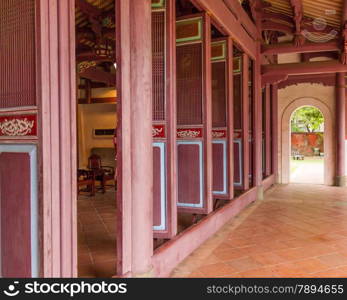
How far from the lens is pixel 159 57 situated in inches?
123

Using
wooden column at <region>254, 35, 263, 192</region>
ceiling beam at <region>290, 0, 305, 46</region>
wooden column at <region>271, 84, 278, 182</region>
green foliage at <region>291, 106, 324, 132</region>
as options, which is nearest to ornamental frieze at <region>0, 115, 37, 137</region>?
wooden column at <region>254, 35, 263, 192</region>

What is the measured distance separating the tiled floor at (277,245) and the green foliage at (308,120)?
17872 mm

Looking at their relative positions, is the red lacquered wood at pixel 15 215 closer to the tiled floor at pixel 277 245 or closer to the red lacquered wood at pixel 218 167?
the tiled floor at pixel 277 245

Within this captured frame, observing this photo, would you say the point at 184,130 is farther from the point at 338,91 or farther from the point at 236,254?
the point at 338,91

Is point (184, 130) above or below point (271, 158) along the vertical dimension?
above

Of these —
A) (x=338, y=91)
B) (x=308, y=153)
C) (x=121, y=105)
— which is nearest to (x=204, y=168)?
(x=121, y=105)

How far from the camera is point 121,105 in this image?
2334 mm

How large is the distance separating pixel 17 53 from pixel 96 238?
2404mm

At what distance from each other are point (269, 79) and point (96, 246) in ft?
17.2

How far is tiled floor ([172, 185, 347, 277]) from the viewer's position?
2.96m

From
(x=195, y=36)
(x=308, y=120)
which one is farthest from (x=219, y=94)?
(x=308, y=120)

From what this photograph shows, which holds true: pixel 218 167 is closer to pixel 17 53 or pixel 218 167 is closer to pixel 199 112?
pixel 199 112

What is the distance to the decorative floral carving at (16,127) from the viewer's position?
1.83 m

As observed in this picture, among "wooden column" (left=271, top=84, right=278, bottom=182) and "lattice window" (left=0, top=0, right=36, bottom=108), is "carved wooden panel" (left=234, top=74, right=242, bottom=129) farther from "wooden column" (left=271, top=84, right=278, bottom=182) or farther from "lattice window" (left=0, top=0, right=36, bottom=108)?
"lattice window" (left=0, top=0, right=36, bottom=108)
